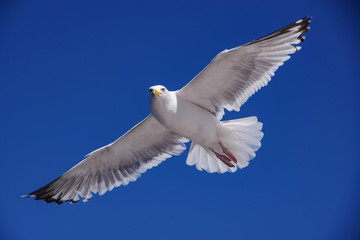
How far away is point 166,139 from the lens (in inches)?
239

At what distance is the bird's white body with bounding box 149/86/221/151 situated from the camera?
505 cm

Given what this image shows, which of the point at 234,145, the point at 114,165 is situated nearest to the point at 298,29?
the point at 234,145

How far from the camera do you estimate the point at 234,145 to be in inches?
216

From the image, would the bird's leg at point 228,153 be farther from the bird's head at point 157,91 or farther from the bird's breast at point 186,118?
the bird's head at point 157,91

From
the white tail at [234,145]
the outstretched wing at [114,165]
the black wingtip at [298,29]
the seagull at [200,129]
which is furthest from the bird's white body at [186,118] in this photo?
the black wingtip at [298,29]

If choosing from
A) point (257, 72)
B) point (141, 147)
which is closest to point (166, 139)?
point (141, 147)

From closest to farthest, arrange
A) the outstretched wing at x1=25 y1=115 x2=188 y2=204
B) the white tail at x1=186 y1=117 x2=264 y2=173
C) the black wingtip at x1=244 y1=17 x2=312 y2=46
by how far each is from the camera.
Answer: the black wingtip at x1=244 y1=17 x2=312 y2=46
the white tail at x1=186 y1=117 x2=264 y2=173
the outstretched wing at x1=25 y1=115 x2=188 y2=204

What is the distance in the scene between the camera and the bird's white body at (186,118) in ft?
16.6

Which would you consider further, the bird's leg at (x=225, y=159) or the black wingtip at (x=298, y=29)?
the bird's leg at (x=225, y=159)

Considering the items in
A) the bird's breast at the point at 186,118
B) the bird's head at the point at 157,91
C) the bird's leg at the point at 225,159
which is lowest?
the bird's leg at the point at 225,159

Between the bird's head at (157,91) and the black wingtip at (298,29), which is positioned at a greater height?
the bird's head at (157,91)

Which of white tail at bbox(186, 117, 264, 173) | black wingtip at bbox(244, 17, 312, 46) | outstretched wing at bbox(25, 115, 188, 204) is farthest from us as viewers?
outstretched wing at bbox(25, 115, 188, 204)

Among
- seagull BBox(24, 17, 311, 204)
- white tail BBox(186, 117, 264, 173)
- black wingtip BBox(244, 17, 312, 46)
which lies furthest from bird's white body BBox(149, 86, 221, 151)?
black wingtip BBox(244, 17, 312, 46)

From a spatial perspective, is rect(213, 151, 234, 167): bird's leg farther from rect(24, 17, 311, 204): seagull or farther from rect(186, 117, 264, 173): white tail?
rect(186, 117, 264, 173): white tail
